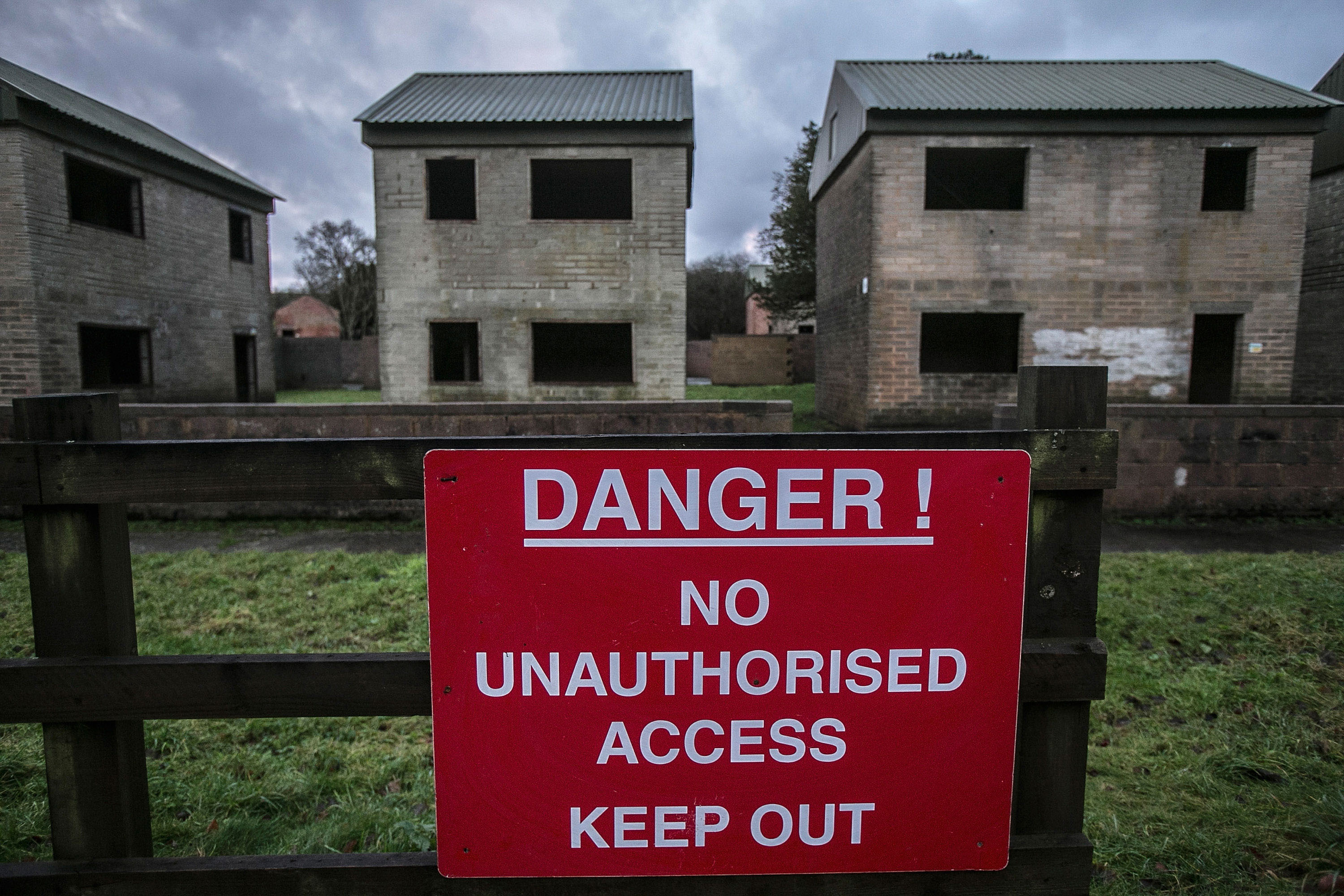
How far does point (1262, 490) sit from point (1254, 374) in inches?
335

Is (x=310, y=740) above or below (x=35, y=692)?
below

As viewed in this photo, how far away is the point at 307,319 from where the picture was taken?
59594 millimetres

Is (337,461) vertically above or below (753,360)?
below

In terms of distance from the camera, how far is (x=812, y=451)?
62.2 inches

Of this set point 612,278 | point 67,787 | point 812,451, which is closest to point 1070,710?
point 812,451

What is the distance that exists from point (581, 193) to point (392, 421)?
14.5 m

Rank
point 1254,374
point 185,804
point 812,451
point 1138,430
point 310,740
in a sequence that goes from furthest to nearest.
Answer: point 1254,374
point 1138,430
point 310,740
point 185,804
point 812,451

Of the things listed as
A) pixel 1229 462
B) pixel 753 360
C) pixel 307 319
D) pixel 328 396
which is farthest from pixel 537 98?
pixel 307 319

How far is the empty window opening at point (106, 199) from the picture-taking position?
16.6m

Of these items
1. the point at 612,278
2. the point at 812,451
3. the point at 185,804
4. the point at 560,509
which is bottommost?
the point at 185,804

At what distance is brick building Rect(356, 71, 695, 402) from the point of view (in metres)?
14.2

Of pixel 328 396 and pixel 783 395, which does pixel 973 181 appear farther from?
pixel 328 396

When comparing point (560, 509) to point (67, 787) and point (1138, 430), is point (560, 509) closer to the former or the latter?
point (67, 787)

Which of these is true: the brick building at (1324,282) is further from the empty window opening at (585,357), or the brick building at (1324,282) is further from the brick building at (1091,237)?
the empty window opening at (585,357)
